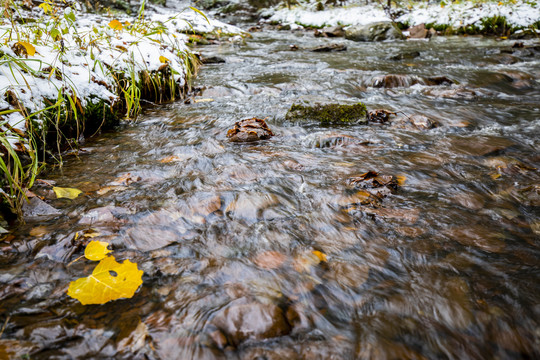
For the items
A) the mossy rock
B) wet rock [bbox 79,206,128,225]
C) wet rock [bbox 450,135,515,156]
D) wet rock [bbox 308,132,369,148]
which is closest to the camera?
wet rock [bbox 79,206,128,225]

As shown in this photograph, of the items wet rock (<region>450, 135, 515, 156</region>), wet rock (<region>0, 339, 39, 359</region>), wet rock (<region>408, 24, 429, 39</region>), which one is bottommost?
wet rock (<region>450, 135, 515, 156</region>)

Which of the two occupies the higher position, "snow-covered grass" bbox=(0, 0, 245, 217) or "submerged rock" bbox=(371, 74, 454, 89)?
"snow-covered grass" bbox=(0, 0, 245, 217)

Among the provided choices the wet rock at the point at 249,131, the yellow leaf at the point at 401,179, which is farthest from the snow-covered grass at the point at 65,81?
the yellow leaf at the point at 401,179

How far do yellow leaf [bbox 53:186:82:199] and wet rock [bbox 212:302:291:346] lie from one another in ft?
4.71

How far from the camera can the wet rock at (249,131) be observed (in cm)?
300

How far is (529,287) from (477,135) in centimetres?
221

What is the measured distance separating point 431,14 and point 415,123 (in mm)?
12063

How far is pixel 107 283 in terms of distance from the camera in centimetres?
133

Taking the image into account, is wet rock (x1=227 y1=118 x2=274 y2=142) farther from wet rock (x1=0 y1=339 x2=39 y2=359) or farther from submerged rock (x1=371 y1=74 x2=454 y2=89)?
submerged rock (x1=371 y1=74 x2=454 y2=89)

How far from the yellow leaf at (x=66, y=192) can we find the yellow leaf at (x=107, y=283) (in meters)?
0.79

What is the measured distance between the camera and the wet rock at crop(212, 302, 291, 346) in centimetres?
114

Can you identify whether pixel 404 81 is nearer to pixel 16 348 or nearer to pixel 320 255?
pixel 320 255

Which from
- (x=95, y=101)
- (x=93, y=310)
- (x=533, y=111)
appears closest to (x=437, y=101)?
(x=533, y=111)

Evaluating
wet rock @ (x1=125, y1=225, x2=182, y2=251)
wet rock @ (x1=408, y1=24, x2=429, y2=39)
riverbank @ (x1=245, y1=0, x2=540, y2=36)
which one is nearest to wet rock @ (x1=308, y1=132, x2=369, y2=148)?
wet rock @ (x1=125, y1=225, x2=182, y2=251)
